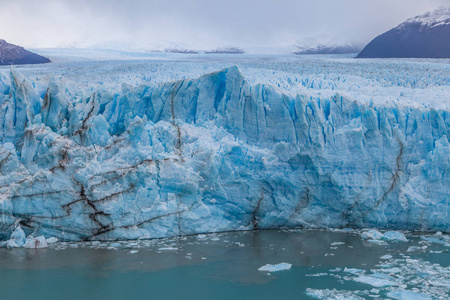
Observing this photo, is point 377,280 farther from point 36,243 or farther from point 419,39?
point 419,39

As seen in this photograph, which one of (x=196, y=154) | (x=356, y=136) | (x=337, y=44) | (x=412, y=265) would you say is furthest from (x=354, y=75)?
(x=337, y=44)

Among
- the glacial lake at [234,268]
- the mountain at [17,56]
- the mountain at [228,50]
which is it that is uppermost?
the mountain at [228,50]

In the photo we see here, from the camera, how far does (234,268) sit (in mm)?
6195

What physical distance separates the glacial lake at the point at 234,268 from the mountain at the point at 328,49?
14.0 m

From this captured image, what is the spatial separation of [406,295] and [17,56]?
1230cm

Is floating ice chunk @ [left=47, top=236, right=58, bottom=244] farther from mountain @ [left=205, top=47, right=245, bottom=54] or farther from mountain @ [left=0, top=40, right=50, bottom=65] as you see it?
mountain @ [left=205, top=47, right=245, bottom=54]

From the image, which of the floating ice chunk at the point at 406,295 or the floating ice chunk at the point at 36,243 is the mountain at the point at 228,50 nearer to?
the floating ice chunk at the point at 36,243

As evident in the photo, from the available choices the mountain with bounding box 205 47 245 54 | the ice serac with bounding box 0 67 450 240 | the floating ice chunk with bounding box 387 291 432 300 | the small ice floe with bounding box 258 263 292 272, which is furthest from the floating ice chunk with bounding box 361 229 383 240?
the mountain with bounding box 205 47 245 54

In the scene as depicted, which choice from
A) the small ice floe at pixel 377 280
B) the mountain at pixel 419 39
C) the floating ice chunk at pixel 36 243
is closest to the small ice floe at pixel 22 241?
the floating ice chunk at pixel 36 243

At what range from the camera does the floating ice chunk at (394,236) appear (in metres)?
7.10

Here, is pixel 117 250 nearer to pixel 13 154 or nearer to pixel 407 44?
pixel 13 154

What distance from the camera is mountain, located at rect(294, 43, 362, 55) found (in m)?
20.3

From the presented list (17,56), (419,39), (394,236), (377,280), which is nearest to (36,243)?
(377,280)

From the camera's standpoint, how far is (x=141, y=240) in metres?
7.23
